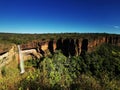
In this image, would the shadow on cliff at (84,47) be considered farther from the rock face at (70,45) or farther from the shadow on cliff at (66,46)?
the shadow on cliff at (66,46)

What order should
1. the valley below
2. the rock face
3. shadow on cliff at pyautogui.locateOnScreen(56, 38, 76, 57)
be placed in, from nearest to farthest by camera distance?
the valley below → the rock face → shadow on cliff at pyautogui.locateOnScreen(56, 38, 76, 57)

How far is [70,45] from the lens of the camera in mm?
46906

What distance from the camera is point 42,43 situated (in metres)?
44.6

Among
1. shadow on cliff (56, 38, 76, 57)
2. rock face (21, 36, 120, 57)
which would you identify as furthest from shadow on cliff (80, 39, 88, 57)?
shadow on cliff (56, 38, 76, 57)

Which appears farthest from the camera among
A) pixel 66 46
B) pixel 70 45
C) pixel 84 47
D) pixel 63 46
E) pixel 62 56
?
pixel 63 46

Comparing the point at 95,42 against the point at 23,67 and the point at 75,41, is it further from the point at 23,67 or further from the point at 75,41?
the point at 23,67

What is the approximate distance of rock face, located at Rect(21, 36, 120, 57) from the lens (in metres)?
43.8

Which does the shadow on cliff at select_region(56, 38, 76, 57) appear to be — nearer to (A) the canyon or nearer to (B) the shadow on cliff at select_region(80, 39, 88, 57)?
(A) the canyon

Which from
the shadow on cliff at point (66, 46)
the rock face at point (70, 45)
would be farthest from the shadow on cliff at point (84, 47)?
the shadow on cliff at point (66, 46)

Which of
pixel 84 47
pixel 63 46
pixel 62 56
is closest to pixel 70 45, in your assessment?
pixel 63 46

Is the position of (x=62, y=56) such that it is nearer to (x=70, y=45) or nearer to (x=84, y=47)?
(x=70, y=45)

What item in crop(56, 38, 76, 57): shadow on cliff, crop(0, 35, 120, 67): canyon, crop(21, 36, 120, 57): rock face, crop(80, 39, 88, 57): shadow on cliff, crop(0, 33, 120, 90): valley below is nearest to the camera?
crop(0, 33, 120, 90): valley below

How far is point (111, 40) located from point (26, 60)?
27805 mm

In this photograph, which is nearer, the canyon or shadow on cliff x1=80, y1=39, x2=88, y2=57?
the canyon
